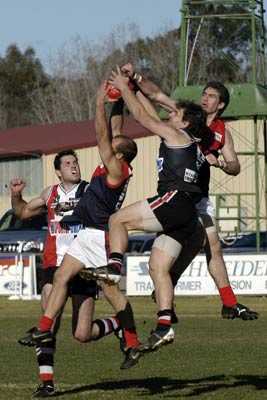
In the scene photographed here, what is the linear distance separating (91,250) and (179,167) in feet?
3.92

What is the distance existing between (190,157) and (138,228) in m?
0.79

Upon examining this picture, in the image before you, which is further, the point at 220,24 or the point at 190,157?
the point at 220,24

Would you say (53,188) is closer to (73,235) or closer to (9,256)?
(73,235)

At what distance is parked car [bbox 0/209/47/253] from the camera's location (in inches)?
1378

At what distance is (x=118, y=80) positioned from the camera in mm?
11859

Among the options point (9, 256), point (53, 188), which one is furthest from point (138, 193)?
point (53, 188)

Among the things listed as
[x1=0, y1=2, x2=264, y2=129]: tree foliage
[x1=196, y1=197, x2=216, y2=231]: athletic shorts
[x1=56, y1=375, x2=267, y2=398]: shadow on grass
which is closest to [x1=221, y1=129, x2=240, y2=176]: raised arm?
[x1=196, y1=197, x2=216, y2=231]: athletic shorts

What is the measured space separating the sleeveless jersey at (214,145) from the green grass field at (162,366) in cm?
197

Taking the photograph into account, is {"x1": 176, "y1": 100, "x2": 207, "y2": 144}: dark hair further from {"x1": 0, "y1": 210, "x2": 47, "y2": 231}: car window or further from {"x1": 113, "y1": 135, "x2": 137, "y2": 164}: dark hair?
{"x1": 0, "y1": 210, "x2": 47, "y2": 231}: car window

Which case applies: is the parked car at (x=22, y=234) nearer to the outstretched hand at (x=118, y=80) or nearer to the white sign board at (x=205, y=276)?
the white sign board at (x=205, y=276)

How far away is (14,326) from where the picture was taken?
22.6 m

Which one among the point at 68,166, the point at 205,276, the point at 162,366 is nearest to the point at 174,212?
the point at 68,166

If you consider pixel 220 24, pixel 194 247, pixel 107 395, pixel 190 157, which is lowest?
pixel 107 395

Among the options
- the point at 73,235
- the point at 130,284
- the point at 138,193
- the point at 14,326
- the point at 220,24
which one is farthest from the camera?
the point at 220,24
